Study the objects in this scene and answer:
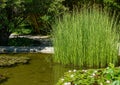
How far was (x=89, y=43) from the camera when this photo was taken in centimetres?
870

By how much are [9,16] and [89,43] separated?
15.5ft

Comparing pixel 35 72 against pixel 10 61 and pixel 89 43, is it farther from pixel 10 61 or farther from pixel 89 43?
pixel 89 43

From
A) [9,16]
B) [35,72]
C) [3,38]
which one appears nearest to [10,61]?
[35,72]

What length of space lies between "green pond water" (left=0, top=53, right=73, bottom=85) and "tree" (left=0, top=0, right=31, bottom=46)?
2925 millimetres

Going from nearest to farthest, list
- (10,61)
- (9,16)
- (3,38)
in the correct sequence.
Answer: (10,61)
(3,38)
(9,16)

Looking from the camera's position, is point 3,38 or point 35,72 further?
point 3,38

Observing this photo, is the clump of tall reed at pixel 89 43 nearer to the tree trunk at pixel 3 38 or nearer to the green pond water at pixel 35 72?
the green pond water at pixel 35 72

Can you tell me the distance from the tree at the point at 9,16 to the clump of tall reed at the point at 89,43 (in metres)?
3.23

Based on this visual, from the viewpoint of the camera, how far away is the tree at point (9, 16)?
11.5 m

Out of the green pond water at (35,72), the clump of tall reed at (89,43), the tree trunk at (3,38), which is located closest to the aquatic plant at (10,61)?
the green pond water at (35,72)

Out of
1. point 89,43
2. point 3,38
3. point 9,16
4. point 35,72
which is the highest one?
point 9,16

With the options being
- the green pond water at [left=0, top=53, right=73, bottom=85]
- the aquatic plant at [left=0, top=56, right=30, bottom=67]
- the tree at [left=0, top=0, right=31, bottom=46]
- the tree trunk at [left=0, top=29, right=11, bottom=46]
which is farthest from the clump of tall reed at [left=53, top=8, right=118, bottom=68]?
the tree trunk at [left=0, top=29, right=11, bottom=46]

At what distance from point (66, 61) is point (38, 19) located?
838 centimetres

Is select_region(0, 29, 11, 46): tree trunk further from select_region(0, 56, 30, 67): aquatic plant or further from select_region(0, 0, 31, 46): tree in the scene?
select_region(0, 56, 30, 67): aquatic plant
